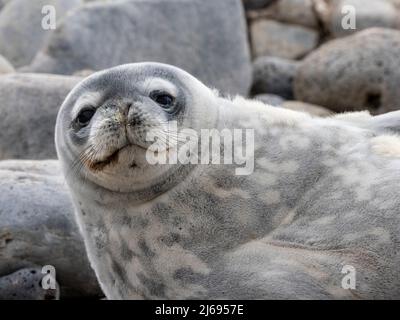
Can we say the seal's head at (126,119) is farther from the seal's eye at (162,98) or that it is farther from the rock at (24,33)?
the rock at (24,33)

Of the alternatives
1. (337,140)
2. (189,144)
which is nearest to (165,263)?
(189,144)

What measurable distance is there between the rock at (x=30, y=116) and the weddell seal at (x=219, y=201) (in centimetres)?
292

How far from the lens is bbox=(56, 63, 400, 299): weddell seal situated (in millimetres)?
3262

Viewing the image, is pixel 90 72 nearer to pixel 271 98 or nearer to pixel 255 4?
pixel 271 98

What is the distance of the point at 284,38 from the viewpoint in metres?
17.1

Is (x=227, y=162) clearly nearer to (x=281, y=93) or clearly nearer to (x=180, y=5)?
(x=180, y=5)

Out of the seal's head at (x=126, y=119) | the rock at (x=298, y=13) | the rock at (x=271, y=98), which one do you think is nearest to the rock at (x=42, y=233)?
the seal's head at (x=126, y=119)

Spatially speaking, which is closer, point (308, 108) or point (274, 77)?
point (308, 108)

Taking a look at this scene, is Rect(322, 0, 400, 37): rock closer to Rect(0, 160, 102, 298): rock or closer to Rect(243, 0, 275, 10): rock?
Rect(243, 0, 275, 10): rock

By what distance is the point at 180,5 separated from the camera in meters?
9.59

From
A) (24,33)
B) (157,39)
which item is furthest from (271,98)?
(24,33)

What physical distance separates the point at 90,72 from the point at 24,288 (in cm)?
356

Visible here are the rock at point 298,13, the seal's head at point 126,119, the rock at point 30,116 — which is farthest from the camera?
the rock at point 298,13

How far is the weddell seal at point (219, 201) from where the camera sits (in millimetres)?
3262
